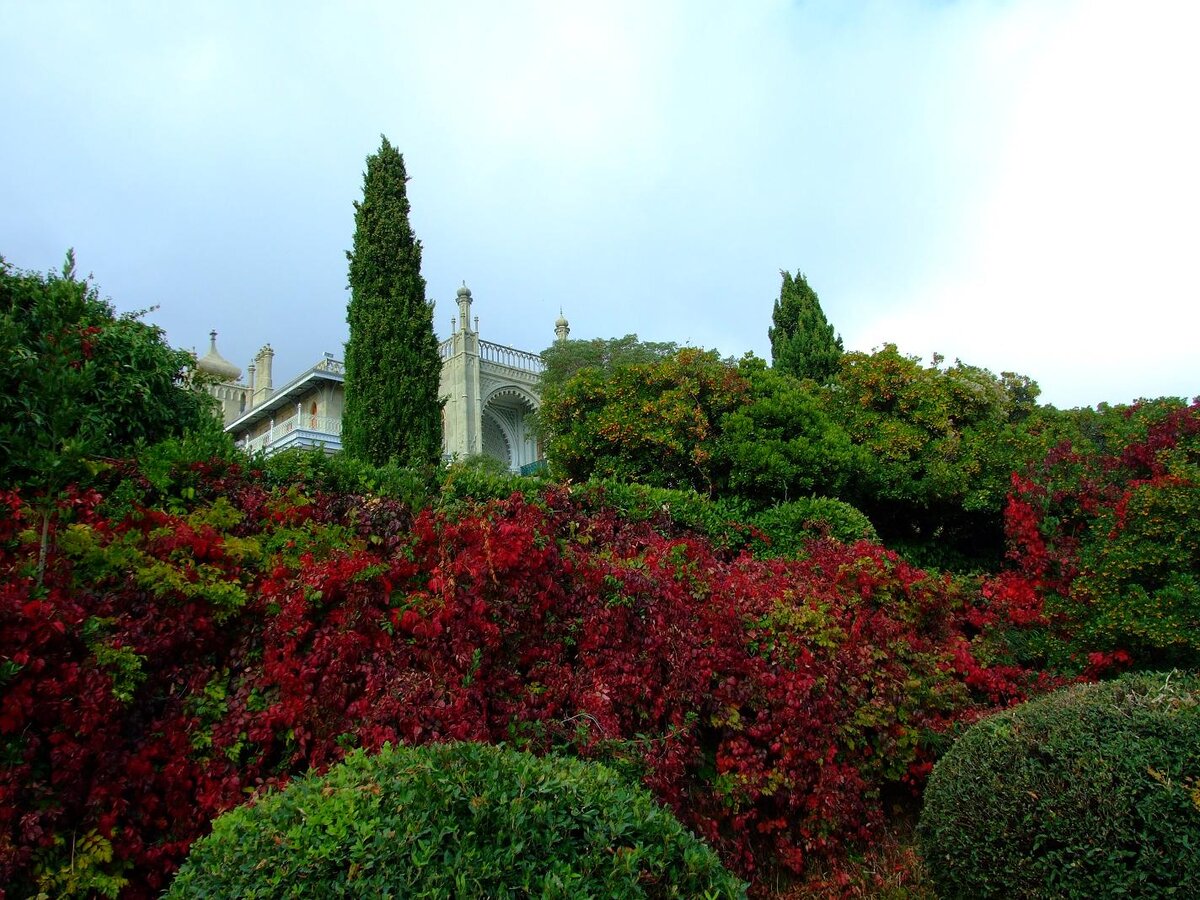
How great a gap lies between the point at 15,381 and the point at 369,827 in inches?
181

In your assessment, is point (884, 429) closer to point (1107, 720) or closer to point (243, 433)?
point (1107, 720)

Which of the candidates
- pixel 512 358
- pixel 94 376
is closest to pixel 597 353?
pixel 512 358

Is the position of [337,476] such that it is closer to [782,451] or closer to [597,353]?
[782,451]

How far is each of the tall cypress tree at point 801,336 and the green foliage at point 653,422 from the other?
799 centimetres

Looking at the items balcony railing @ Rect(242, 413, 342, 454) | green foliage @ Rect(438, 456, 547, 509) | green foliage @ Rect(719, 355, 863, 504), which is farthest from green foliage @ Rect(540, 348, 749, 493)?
balcony railing @ Rect(242, 413, 342, 454)

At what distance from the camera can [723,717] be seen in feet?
14.1

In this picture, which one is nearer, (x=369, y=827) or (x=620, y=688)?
(x=369, y=827)

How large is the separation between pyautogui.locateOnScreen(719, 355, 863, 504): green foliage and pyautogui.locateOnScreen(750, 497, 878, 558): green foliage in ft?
4.04

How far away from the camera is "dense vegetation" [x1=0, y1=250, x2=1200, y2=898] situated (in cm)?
304

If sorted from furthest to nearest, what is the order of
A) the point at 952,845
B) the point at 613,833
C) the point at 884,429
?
the point at 884,429 → the point at 952,845 → the point at 613,833

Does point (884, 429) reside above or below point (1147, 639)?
above

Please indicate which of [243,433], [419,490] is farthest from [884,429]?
[243,433]

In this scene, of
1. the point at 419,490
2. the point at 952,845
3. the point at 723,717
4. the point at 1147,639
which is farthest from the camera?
the point at 419,490

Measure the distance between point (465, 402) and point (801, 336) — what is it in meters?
12.5
